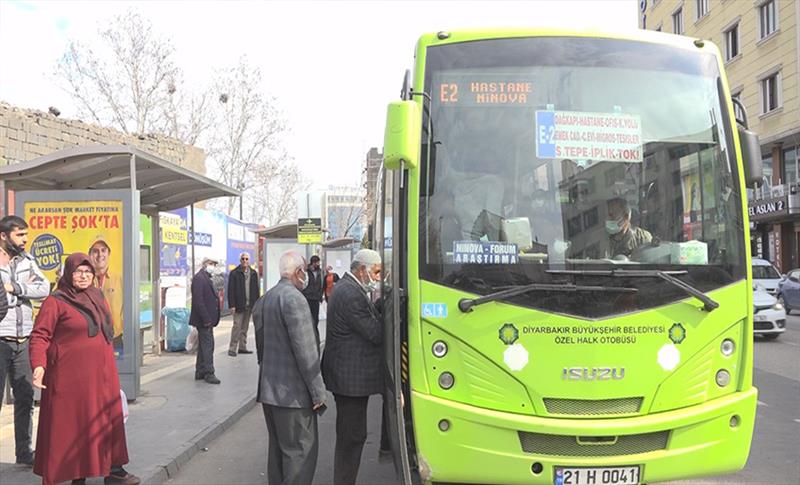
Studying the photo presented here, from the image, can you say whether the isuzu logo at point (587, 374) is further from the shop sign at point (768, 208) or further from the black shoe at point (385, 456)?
the shop sign at point (768, 208)

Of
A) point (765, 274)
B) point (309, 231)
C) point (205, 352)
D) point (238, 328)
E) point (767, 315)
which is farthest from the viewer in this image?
point (309, 231)

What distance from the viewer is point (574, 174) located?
4152 mm

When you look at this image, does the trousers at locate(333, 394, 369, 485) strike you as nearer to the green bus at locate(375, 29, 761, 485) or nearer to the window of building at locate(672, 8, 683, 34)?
the green bus at locate(375, 29, 761, 485)

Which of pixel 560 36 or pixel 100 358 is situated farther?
pixel 100 358

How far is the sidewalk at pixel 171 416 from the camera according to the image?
5523 millimetres

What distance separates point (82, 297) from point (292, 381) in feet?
5.53

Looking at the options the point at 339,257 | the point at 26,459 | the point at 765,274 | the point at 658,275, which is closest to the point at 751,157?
the point at 658,275

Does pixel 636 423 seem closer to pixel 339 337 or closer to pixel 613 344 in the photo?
pixel 613 344

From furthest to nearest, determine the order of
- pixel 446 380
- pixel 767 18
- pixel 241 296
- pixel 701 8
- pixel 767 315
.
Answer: pixel 701 8
pixel 767 18
pixel 767 315
pixel 241 296
pixel 446 380

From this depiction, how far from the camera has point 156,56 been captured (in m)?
26.0

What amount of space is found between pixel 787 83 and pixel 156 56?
26.3 m

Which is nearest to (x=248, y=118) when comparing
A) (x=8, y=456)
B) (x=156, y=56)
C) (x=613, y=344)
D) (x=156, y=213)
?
→ (x=156, y=56)

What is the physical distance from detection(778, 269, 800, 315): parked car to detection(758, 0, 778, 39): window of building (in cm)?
1402

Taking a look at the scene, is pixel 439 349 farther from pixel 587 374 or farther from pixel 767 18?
pixel 767 18
